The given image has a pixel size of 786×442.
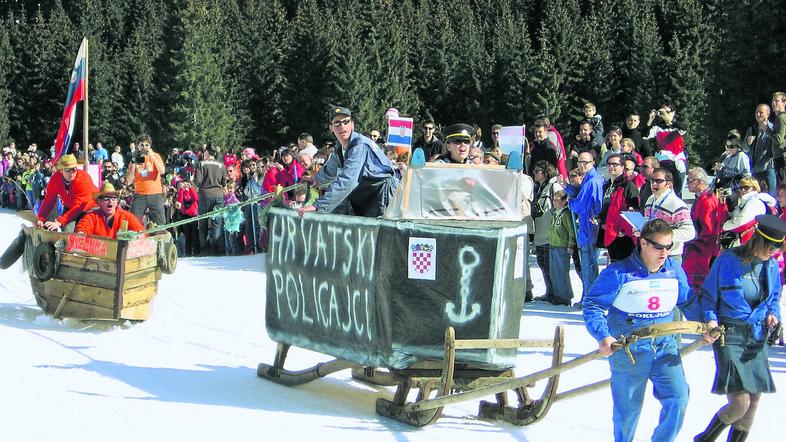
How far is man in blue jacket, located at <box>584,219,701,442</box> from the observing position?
6094 mm

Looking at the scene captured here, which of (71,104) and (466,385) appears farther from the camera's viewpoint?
(71,104)

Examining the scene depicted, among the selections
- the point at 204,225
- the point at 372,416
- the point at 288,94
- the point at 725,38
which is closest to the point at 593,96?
the point at 288,94

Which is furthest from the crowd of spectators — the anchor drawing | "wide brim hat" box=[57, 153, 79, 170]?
"wide brim hat" box=[57, 153, 79, 170]

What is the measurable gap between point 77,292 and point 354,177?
14.2 feet

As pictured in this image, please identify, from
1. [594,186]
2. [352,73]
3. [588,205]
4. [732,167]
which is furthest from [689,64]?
[588,205]

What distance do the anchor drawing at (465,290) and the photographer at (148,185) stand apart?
10774 mm

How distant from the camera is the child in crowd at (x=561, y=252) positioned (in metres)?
13.1

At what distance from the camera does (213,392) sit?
840 centimetres

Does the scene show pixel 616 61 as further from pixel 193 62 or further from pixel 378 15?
pixel 193 62

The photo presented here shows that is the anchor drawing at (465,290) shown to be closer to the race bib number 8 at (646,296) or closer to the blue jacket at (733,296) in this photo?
the race bib number 8 at (646,296)

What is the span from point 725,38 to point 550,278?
93.6 feet

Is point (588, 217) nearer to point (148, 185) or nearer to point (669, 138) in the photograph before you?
point (669, 138)

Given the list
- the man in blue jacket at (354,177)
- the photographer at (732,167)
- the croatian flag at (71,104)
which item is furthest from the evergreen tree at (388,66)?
the man in blue jacket at (354,177)

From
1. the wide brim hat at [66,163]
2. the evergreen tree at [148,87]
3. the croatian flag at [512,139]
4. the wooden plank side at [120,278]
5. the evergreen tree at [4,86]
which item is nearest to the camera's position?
the wooden plank side at [120,278]
